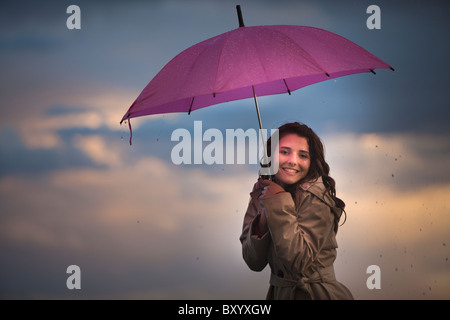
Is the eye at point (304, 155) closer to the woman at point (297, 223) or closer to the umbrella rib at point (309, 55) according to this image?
the woman at point (297, 223)

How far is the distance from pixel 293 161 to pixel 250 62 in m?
1.02

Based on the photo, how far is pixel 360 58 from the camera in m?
4.66

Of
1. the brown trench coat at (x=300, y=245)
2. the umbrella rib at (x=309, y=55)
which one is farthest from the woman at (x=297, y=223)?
the umbrella rib at (x=309, y=55)

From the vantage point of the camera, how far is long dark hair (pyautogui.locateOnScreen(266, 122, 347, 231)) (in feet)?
15.9

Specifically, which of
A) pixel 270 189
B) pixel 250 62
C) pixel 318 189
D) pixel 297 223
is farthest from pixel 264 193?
pixel 250 62

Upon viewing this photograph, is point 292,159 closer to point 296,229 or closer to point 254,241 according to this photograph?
point 296,229

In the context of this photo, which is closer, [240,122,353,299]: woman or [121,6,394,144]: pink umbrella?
[121,6,394,144]: pink umbrella

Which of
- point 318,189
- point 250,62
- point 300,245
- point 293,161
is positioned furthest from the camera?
point 293,161

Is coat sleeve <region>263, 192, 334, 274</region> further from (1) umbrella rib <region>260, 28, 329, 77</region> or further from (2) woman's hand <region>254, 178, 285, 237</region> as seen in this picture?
(1) umbrella rib <region>260, 28, 329, 77</region>

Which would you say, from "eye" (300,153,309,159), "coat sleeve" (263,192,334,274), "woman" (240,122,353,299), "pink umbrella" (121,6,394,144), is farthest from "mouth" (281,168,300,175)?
"pink umbrella" (121,6,394,144)

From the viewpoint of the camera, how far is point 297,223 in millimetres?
4578

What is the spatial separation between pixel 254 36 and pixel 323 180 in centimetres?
135

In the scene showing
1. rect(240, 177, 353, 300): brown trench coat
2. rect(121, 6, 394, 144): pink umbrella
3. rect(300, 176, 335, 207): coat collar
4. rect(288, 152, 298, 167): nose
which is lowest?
rect(240, 177, 353, 300): brown trench coat

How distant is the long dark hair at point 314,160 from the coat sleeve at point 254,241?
0.32m
